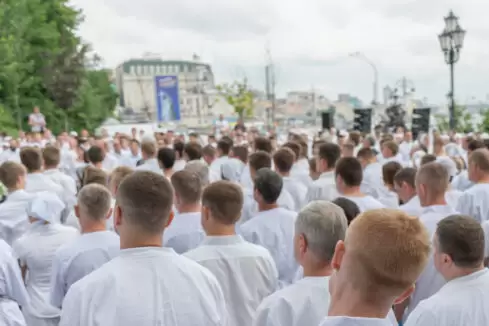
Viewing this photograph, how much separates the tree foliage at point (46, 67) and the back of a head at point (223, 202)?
3390 centimetres

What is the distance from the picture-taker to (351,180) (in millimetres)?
6473

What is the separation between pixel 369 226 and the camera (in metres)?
2.27

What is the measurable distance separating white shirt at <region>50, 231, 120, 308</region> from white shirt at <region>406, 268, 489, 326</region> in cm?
228

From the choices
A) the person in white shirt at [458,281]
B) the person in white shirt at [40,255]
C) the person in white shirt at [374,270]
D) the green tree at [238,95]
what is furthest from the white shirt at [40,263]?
the green tree at [238,95]

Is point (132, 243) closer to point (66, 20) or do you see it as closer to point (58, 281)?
point (58, 281)

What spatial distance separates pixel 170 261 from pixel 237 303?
1465 millimetres

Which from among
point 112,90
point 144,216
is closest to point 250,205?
point 144,216

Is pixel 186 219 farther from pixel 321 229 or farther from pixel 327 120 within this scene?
pixel 327 120

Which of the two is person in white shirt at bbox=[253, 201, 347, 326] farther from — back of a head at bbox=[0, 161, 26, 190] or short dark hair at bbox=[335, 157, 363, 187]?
back of a head at bbox=[0, 161, 26, 190]

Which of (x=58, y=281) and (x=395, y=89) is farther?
(x=395, y=89)

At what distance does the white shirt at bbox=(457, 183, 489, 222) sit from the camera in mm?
6793

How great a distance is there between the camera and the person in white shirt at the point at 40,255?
18.3ft

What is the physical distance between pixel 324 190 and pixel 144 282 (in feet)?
15.5

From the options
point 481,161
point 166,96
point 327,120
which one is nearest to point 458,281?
point 481,161
